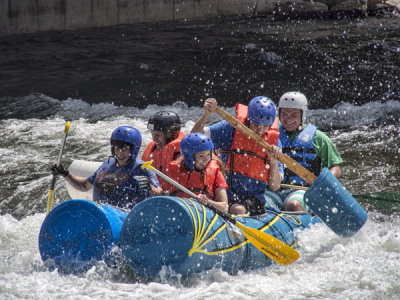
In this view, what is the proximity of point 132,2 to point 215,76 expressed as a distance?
5.70m

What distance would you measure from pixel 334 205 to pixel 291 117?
1.27 meters

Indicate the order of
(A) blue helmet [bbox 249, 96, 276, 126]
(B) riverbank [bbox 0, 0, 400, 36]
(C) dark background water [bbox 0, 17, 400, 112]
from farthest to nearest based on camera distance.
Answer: (B) riverbank [bbox 0, 0, 400, 36], (C) dark background water [bbox 0, 17, 400, 112], (A) blue helmet [bbox 249, 96, 276, 126]

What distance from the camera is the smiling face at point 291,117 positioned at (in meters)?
6.14

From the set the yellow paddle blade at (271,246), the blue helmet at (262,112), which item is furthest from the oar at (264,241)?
the blue helmet at (262,112)

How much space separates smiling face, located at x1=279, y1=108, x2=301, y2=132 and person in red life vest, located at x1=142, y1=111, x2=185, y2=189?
1072 mm

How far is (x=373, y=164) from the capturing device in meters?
8.52

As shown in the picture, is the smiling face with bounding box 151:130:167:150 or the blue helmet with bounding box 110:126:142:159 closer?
the blue helmet with bounding box 110:126:142:159

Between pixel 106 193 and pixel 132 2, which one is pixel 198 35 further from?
pixel 106 193

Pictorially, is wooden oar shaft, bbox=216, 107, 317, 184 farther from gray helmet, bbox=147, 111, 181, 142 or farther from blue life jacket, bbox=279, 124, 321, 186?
gray helmet, bbox=147, 111, 181, 142

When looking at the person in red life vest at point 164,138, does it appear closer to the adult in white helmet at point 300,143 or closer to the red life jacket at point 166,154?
the red life jacket at point 166,154

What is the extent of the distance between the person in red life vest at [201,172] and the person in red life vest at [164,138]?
2.16 ft

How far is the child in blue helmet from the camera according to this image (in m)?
5.04

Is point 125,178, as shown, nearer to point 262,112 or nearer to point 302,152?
point 262,112

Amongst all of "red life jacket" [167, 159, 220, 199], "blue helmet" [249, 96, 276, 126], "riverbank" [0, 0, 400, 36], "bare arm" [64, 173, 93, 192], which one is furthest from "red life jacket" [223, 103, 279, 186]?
"riverbank" [0, 0, 400, 36]
